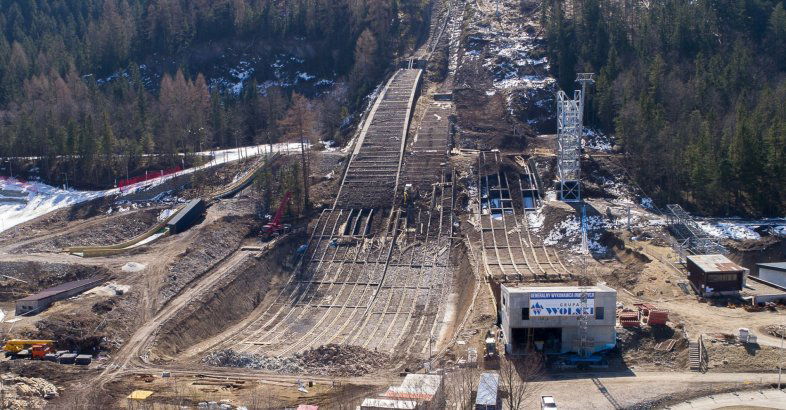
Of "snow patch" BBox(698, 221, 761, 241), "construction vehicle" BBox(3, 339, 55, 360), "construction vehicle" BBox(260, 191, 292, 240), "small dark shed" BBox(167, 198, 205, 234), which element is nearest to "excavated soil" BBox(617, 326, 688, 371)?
"snow patch" BBox(698, 221, 761, 241)

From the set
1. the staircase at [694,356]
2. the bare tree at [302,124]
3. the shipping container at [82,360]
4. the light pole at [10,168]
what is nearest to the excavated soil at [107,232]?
the bare tree at [302,124]

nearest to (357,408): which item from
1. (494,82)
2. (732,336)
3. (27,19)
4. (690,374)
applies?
(690,374)

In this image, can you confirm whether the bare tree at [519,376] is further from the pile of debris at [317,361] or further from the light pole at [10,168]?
the light pole at [10,168]

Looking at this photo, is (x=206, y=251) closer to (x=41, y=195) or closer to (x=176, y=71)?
(x=41, y=195)

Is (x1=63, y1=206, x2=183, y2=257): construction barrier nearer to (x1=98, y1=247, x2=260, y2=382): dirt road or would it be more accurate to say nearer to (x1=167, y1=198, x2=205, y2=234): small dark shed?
(x1=167, y1=198, x2=205, y2=234): small dark shed

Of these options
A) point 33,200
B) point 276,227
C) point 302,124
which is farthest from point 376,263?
point 33,200

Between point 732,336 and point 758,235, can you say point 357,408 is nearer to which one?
point 732,336
